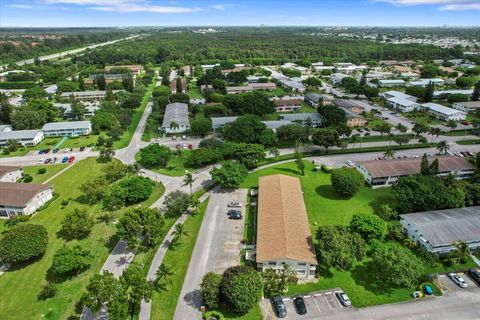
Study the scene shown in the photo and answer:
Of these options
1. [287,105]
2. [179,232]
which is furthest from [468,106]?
[179,232]

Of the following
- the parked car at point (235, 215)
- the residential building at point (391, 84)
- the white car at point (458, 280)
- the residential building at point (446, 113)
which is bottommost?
the white car at point (458, 280)

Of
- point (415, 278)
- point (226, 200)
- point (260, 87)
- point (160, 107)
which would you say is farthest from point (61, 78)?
point (415, 278)

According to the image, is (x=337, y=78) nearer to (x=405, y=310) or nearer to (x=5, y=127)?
(x=5, y=127)

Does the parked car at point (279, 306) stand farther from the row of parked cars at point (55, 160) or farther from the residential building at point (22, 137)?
the residential building at point (22, 137)

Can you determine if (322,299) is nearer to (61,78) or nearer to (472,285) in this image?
(472,285)

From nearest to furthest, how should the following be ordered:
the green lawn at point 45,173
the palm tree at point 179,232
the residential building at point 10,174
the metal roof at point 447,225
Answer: the metal roof at point 447,225, the palm tree at point 179,232, the residential building at point 10,174, the green lawn at point 45,173

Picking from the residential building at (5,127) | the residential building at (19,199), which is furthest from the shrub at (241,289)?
the residential building at (5,127)
